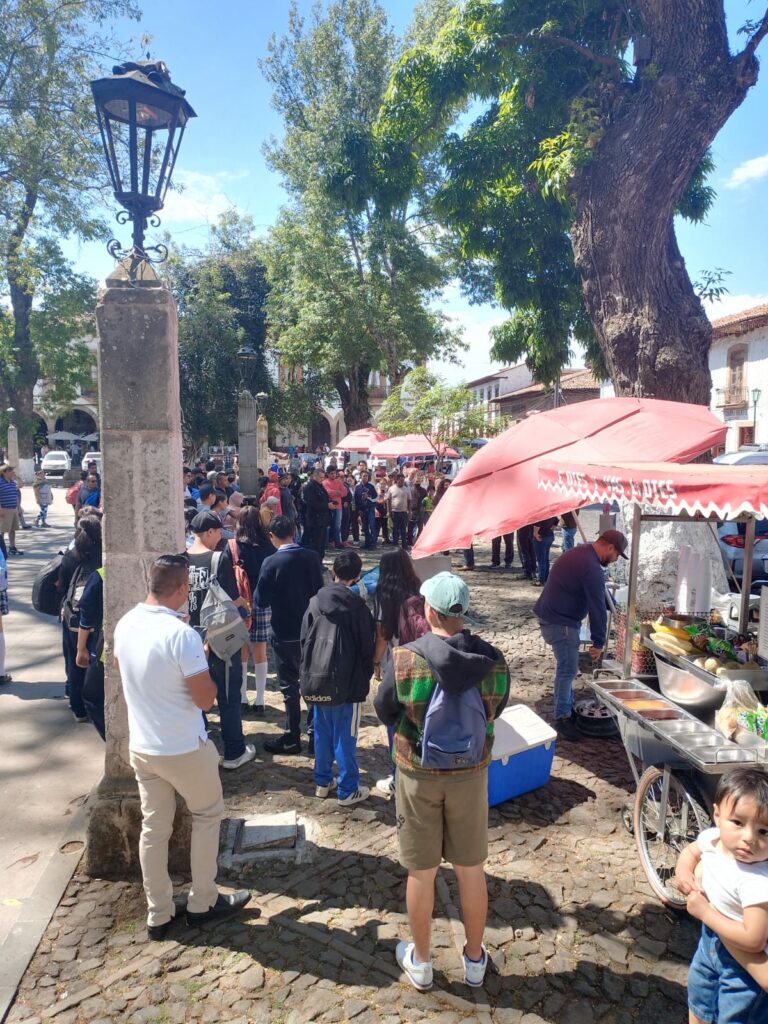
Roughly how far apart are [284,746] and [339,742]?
3.45 ft

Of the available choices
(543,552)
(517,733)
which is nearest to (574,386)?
(543,552)

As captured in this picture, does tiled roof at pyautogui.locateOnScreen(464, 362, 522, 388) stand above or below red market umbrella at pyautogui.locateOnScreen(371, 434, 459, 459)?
above

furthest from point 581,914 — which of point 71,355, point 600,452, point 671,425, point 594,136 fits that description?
point 71,355

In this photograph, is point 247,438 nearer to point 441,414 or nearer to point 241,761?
point 441,414

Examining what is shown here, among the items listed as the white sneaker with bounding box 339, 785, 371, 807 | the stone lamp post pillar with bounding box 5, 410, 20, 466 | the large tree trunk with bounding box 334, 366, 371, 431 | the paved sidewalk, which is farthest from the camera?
the large tree trunk with bounding box 334, 366, 371, 431

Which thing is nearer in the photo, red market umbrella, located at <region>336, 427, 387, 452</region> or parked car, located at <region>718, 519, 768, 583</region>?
parked car, located at <region>718, 519, 768, 583</region>

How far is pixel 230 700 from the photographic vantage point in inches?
204

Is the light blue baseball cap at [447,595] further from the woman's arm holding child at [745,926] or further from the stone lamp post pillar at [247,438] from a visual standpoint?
the stone lamp post pillar at [247,438]

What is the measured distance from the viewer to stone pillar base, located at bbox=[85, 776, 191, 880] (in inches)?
153

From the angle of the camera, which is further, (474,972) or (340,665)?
(340,665)

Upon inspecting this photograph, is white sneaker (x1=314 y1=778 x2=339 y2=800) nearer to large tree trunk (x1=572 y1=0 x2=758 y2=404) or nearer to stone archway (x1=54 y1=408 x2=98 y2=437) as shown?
large tree trunk (x1=572 y1=0 x2=758 y2=404)

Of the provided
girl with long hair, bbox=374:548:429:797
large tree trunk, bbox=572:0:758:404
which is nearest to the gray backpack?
girl with long hair, bbox=374:548:429:797

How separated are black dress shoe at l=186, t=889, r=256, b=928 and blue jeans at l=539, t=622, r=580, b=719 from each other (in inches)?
123

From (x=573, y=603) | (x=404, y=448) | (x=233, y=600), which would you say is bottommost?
(x=573, y=603)
